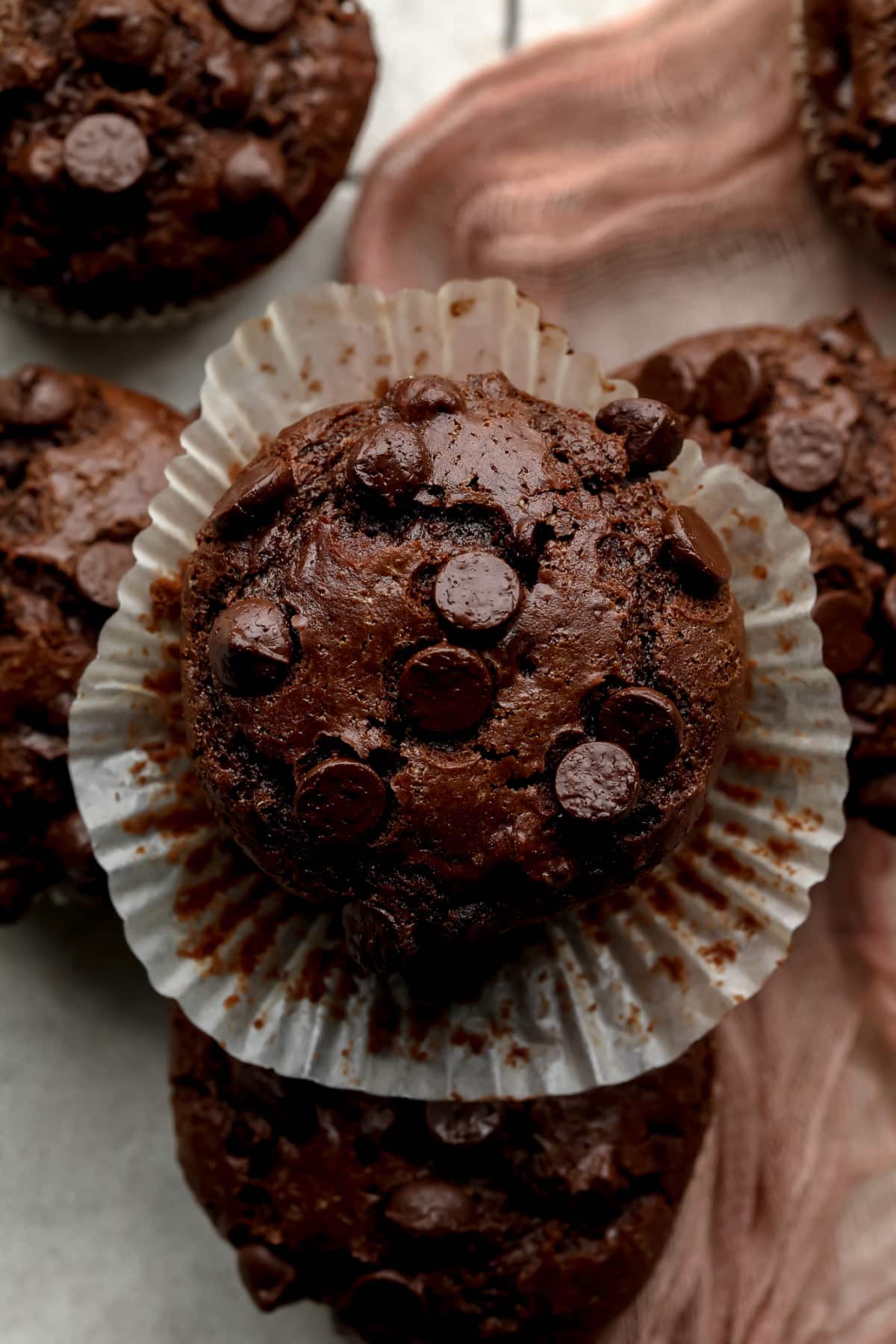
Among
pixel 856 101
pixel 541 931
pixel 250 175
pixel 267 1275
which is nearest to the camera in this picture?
pixel 541 931

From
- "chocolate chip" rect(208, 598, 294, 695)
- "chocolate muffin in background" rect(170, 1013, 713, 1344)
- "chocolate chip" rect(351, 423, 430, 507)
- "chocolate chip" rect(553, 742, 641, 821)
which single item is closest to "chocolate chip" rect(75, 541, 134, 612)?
"chocolate chip" rect(208, 598, 294, 695)

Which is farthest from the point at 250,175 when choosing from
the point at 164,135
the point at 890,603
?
the point at 890,603

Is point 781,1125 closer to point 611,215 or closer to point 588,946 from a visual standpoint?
point 588,946

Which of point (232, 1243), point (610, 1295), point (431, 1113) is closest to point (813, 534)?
point (431, 1113)

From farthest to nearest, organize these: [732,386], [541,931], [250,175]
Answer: [250,175] → [732,386] → [541,931]

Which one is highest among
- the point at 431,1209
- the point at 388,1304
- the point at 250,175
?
the point at 250,175

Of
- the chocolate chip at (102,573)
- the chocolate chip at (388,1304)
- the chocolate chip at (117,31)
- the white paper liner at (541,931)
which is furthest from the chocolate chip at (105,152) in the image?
the chocolate chip at (388,1304)

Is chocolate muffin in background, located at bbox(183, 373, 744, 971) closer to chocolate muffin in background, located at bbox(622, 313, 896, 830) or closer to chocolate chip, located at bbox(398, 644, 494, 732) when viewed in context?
chocolate chip, located at bbox(398, 644, 494, 732)

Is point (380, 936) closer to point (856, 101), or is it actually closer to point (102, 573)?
point (102, 573)
